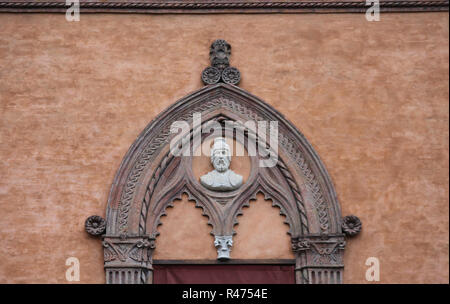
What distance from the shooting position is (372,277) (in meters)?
11.8

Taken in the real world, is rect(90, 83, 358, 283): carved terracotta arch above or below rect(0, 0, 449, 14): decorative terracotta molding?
below

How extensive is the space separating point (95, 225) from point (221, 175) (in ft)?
5.84

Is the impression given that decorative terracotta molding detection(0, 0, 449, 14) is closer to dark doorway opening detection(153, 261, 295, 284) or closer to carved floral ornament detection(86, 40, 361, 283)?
carved floral ornament detection(86, 40, 361, 283)

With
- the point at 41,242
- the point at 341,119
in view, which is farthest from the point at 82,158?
the point at 341,119

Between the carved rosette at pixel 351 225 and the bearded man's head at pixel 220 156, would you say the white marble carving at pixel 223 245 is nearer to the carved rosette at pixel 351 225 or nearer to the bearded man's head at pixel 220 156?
the bearded man's head at pixel 220 156

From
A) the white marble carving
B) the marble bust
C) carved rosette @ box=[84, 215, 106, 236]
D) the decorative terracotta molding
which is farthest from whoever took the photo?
the decorative terracotta molding

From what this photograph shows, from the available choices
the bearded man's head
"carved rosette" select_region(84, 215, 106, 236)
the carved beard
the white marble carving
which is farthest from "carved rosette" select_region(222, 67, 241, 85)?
"carved rosette" select_region(84, 215, 106, 236)

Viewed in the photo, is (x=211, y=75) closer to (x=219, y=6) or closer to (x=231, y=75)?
(x=231, y=75)

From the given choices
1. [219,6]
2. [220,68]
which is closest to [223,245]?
[220,68]

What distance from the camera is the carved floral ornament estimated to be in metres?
11.8

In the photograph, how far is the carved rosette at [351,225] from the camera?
466 inches

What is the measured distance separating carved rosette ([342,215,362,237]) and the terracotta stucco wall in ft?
0.46

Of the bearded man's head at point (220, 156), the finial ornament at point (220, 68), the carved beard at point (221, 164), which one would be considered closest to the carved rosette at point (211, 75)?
the finial ornament at point (220, 68)

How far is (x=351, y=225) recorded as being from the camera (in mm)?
11844
